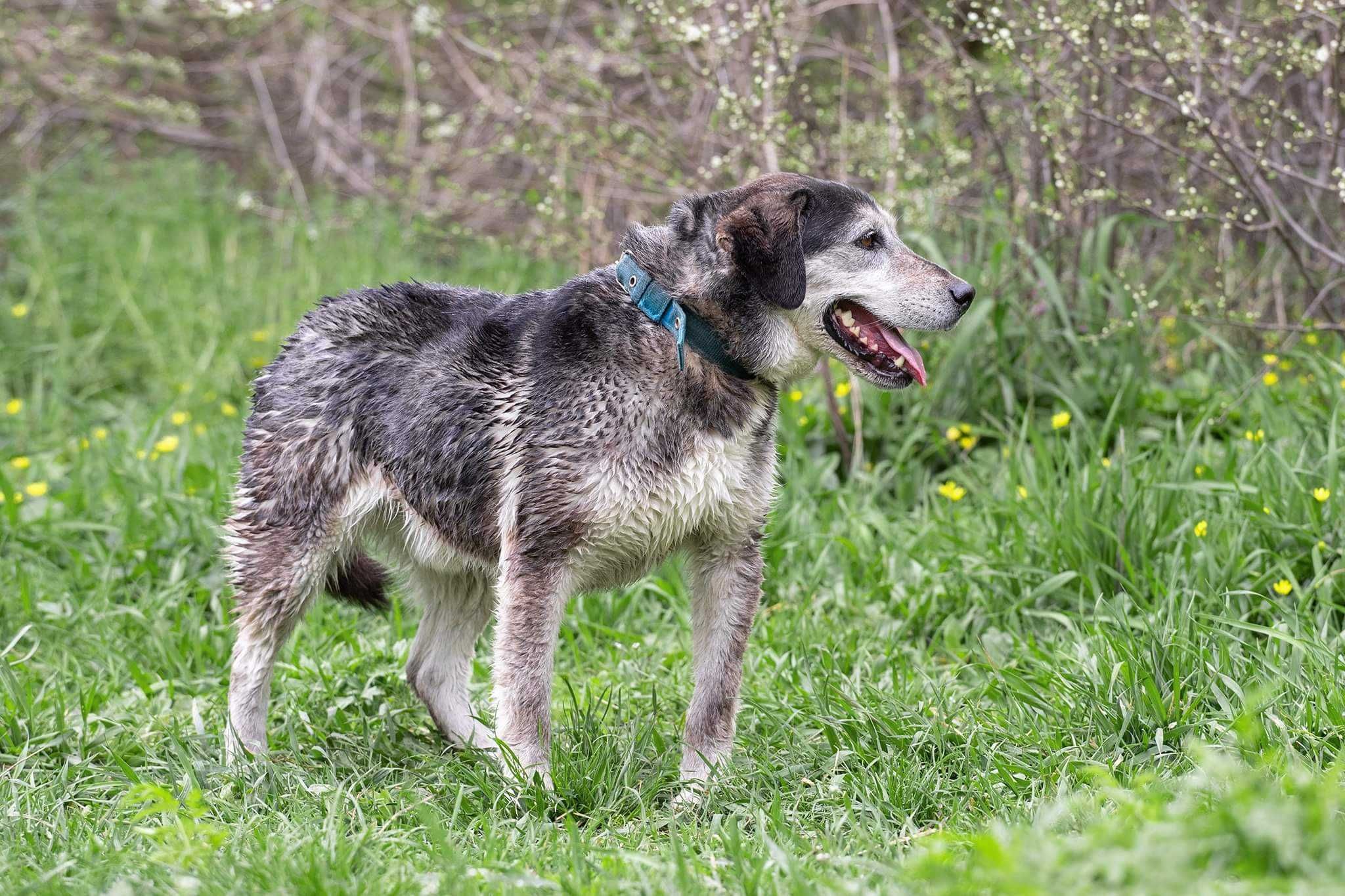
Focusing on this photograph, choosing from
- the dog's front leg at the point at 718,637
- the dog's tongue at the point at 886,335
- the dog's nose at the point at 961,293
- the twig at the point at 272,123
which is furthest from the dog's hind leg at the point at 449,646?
the twig at the point at 272,123

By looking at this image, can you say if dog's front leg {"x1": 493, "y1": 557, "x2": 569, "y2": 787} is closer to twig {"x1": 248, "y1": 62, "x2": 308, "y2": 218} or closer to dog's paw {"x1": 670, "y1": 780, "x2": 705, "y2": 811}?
dog's paw {"x1": 670, "y1": 780, "x2": 705, "y2": 811}

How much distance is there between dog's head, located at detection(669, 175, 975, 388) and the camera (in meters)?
3.61

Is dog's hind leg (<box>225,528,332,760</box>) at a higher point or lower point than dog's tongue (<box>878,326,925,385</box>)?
lower

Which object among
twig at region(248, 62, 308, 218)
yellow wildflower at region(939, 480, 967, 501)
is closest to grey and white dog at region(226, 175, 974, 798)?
yellow wildflower at region(939, 480, 967, 501)

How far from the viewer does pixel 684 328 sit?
3.60 m

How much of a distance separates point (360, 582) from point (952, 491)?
88.6 inches

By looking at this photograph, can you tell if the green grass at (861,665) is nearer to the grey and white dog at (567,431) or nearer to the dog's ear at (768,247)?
the grey and white dog at (567,431)

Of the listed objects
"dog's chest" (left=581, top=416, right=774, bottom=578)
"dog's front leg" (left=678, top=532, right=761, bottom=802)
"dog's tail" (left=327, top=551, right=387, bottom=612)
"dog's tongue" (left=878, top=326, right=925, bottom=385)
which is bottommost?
"dog's tail" (left=327, top=551, right=387, bottom=612)

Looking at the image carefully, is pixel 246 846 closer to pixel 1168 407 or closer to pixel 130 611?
pixel 130 611

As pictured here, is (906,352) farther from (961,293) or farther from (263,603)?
(263,603)

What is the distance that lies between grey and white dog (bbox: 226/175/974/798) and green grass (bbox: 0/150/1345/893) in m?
0.30

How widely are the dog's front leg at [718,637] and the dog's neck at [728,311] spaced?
519 millimetres

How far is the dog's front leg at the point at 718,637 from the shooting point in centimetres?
374

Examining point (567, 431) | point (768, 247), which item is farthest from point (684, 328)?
point (567, 431)
